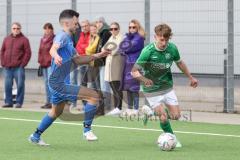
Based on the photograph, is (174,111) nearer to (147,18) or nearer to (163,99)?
(163,99)

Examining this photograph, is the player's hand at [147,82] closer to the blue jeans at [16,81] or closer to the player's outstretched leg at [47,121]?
the player's outstretched leg at [47,121]

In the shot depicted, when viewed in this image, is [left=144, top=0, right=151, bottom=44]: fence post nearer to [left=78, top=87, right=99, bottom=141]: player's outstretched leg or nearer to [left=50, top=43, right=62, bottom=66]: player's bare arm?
[left=78, top=87, right=99, bottom=141]: player's outstretched leg

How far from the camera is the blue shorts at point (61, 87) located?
444 inches

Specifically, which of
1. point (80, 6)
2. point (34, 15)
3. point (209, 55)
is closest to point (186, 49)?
point (209, 55)

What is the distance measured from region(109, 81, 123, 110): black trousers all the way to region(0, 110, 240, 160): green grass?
6.82 feet

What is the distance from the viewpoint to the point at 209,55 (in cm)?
1759

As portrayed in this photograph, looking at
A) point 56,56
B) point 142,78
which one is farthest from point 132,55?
point 56,56

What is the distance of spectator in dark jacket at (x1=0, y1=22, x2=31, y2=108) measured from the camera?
18.6m

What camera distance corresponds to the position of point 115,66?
17.1 meters

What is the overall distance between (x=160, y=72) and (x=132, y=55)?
5.32 m

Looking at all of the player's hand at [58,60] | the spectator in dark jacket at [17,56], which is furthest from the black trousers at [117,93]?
the player's hand at [58,60]

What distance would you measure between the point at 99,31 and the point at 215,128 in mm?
4444

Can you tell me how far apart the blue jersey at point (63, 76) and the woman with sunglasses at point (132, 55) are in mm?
5146

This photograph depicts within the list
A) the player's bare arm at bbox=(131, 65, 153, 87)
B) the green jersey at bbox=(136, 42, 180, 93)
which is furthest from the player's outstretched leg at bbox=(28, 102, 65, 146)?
the green jersey at bbox=(136, 42, 180, 93)
